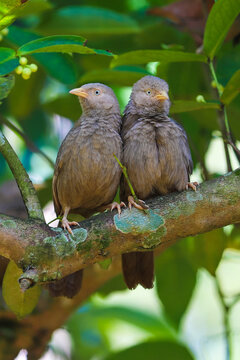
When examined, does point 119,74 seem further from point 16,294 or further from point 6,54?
point 16,294

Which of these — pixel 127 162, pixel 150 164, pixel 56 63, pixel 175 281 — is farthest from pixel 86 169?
pixel 175 281

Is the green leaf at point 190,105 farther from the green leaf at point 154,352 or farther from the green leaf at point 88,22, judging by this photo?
the green leaf at point 154,352

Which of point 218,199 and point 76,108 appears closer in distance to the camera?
point 218,199

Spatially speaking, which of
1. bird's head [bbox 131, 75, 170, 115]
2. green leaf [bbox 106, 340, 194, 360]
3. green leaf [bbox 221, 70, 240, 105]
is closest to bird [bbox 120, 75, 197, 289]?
bird's head [bbox 131, 75, 170, 115]

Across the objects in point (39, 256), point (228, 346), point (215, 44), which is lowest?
point (228, 346)

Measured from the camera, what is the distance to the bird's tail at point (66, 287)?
10.9ft

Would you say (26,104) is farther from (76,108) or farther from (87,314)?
(87,314)

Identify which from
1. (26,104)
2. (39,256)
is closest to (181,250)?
(26,104)

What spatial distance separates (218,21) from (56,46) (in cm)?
84

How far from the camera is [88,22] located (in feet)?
12.6

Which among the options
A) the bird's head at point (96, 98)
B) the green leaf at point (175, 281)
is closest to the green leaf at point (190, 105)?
the bird's head at point (96, 98)

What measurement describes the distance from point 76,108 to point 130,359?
1658mm

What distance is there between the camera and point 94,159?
3.39 metres

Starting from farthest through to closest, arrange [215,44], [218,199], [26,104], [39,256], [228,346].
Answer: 1. [26,104]
2. [228,346]
3. [215,44]
4. [218,199]
5. [39,256]
